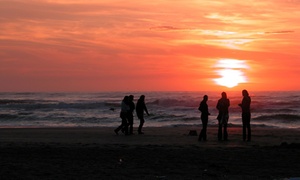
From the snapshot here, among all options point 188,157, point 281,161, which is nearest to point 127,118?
point 188,157

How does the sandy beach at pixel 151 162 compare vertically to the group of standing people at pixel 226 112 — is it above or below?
below

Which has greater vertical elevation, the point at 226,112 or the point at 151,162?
the point at 226,112

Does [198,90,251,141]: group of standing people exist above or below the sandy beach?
above

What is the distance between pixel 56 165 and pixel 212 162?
12.7ft

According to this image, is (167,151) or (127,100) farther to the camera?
(127,100)

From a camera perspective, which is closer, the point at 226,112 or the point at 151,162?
the point at 151,162

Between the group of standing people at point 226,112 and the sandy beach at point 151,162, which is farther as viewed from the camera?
the group of standing people at point 226,112

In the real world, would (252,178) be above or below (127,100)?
below

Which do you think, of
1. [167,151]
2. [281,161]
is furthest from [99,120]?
[281,161]

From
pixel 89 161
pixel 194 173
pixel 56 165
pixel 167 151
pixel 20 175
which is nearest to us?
pixel 20 175

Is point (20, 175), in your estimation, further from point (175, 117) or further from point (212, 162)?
point (175, 117)

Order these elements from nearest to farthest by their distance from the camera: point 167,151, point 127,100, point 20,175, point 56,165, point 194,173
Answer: point 20,175
point 194,173
point 56,165
point 167,151
point 127,100

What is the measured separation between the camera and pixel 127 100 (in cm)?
2128

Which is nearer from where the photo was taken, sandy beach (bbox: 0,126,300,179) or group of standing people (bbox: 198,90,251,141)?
sandy beach (bbox: 0,126,300,179)
